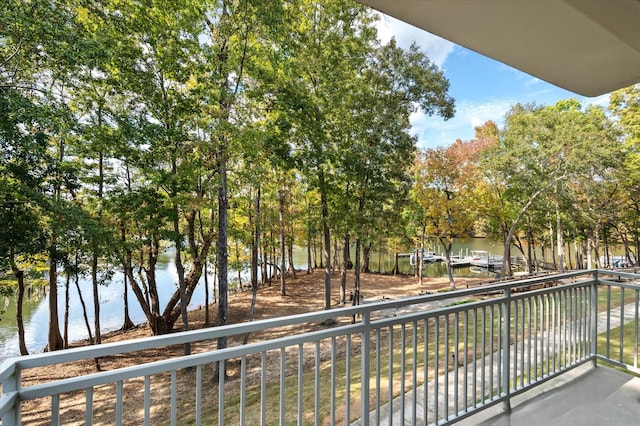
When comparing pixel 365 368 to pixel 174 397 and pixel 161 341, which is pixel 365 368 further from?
pixel 161 341

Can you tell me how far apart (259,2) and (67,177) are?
16.7ft

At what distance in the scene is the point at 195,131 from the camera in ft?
21.5

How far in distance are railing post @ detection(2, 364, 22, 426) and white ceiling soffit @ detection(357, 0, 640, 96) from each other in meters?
1.82

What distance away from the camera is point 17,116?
13.5ft

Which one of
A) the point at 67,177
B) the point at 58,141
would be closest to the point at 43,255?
the point at 67,177

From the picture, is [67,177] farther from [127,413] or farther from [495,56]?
[495,56]

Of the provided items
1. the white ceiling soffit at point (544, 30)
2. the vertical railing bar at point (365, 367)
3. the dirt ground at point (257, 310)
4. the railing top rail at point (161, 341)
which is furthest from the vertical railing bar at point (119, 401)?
the dirt ground at point (257, 310)

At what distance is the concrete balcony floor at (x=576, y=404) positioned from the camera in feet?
6.61

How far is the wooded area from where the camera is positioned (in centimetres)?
480

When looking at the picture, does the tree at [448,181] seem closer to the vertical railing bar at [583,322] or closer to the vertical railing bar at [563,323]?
the vertical railing bar at [583,322]

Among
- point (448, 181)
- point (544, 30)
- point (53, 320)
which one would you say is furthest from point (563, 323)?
point (53, 320)

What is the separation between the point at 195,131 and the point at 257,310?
773 centimetres

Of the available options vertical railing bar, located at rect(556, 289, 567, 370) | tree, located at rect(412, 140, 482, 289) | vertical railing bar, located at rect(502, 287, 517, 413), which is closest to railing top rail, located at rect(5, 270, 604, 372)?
vertical railing bar, located at rect(502, 287, 517, 413)

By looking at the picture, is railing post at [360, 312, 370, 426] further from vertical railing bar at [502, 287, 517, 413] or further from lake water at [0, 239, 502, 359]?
lake water at [0, 239, 502, 359]
